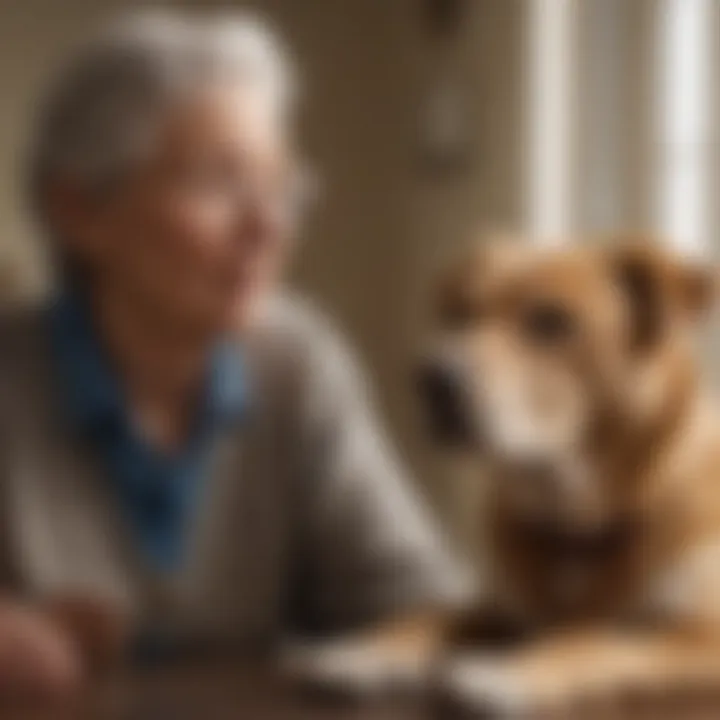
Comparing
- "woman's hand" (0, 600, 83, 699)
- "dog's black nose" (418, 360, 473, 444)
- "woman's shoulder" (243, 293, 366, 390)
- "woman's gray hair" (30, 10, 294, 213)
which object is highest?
"woman's gray hair" (30, 10, 294, 213)

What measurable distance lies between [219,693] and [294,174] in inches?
18.6

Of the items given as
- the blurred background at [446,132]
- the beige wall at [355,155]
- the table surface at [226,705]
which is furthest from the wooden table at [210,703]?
the beige wall at [355,155]

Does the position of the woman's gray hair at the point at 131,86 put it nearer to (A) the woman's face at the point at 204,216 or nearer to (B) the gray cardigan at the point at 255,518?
(A) the woman's face at the point at 204,216

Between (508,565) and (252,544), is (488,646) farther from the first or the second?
(252,544)

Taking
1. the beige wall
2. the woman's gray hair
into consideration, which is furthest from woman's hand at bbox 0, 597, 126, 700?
the beige wall

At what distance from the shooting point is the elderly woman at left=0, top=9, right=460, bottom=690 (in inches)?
47.7

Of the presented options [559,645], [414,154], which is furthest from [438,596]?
[414,154]

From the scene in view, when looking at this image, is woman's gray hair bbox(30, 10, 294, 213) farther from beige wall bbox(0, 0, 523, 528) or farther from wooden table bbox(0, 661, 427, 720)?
beige wall bbox(0, 0, 523, 528)

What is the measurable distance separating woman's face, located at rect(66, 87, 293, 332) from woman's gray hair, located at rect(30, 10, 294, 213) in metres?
0.02

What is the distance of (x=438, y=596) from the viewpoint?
1.20 meters

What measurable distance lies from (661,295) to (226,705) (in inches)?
15.3

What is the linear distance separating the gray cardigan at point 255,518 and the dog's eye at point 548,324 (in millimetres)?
213

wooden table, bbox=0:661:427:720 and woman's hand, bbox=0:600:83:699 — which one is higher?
woman's hand, bbox=0:600:83:699

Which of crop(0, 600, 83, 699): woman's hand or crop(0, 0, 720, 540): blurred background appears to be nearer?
crop(0, 600, 83, 699): woman's hand
